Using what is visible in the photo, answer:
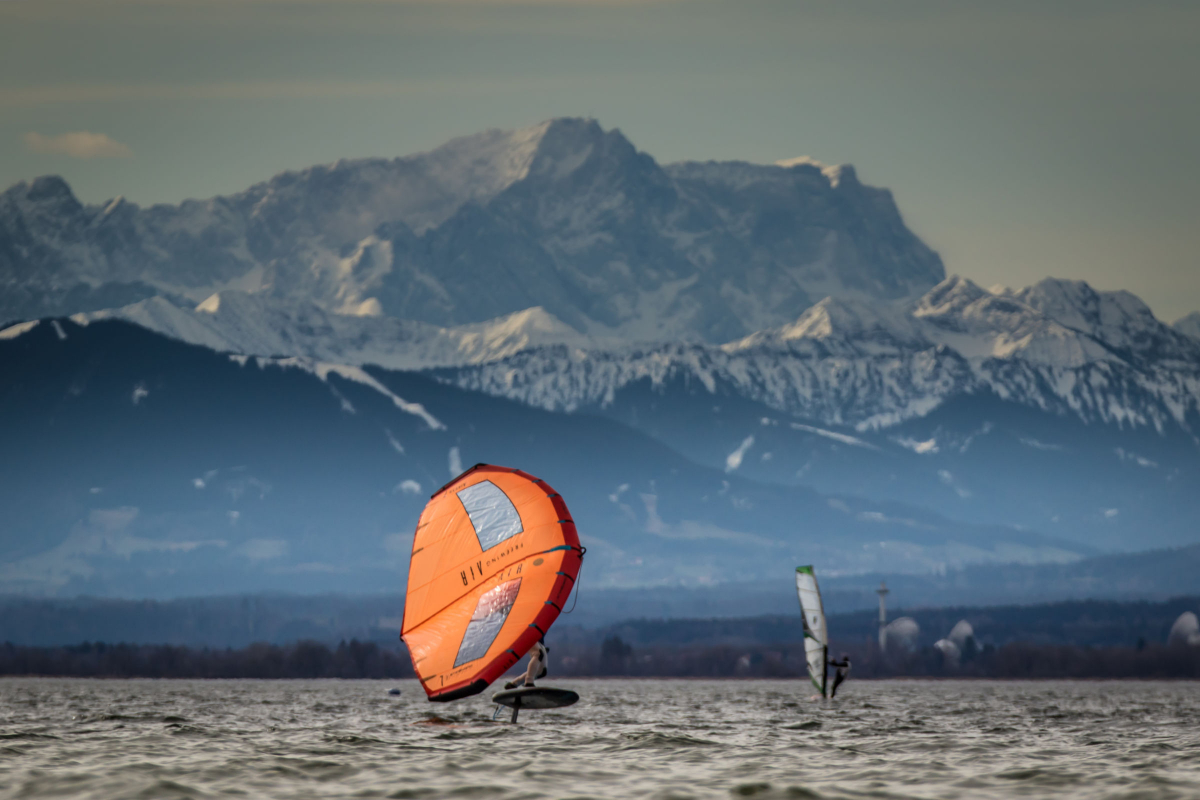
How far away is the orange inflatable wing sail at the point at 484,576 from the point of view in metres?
58.1

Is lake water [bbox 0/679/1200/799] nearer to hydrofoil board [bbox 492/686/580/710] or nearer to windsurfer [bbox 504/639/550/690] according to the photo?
hydrofoil board [bbox 492/686/580/710]

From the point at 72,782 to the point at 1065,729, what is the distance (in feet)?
183

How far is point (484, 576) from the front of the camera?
61.5m

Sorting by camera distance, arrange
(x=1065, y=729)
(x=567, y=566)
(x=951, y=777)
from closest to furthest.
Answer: (x=951, y=777)
(x=567, y=566)
(x=1065, y=729)

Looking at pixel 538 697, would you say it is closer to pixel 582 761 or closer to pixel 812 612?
pixel 582 761

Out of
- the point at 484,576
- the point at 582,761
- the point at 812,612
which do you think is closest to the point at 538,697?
the point at 484,576

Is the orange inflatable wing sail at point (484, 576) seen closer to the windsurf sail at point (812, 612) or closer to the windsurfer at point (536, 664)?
the windsurfer at point (536, 664)

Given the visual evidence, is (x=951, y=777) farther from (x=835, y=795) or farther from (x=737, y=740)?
(x=737, y=740)

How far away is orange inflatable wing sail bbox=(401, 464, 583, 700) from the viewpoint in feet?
190

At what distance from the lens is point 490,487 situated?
62.8m

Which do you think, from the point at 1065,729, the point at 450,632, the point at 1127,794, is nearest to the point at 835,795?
the point at 1127,794

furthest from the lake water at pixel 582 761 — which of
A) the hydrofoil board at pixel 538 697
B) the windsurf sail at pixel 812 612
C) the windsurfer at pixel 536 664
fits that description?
the windsurf sail at pixel 812 612

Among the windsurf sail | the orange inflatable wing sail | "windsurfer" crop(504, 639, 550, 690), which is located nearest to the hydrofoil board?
"windsurfer" crop(504, 639, 550, 690)

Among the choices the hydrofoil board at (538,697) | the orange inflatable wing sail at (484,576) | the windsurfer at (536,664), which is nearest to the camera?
the orange inflatable wing sail at (484,576)
